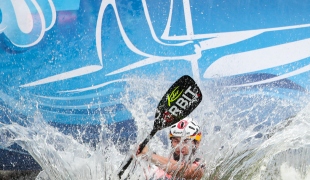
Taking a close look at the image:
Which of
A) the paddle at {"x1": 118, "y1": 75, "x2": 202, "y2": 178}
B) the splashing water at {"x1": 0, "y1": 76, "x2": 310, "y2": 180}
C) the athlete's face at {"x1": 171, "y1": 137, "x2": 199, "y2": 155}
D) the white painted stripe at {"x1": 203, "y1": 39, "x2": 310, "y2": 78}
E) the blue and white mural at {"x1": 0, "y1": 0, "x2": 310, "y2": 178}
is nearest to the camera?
the splashing water at {"x1": 0, "y1": 76, "x2": 310, "y2": 180}

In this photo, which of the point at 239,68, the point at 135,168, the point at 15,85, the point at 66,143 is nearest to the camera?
the point at 135,168

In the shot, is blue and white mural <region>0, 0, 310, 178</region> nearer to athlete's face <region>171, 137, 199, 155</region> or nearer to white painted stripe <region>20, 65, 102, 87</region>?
white painted stripe <region>20, 65, 102, 87</region>

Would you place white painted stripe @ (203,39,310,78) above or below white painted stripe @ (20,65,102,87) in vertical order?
above

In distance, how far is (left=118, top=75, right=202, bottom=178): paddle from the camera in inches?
117

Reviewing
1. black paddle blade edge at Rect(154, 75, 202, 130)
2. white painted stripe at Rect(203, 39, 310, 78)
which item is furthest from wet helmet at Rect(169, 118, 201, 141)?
white painted stripe at Rect(203, 39, 310, 78)

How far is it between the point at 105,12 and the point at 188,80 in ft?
8.02

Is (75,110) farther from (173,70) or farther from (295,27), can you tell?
(295,27)

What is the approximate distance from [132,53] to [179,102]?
91.7 inches

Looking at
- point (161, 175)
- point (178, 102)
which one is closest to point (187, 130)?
point (178, 102)

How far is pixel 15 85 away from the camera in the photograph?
16.5ft

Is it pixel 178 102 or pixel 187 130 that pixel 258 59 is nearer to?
pixel 187 130

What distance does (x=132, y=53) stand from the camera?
208 inches

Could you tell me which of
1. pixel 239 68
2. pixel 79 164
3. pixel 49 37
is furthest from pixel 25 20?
pixel 79 164

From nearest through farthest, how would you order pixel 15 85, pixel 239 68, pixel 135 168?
1. pixel 135 168
2. pixel 15 85
3. pixel 239 68
